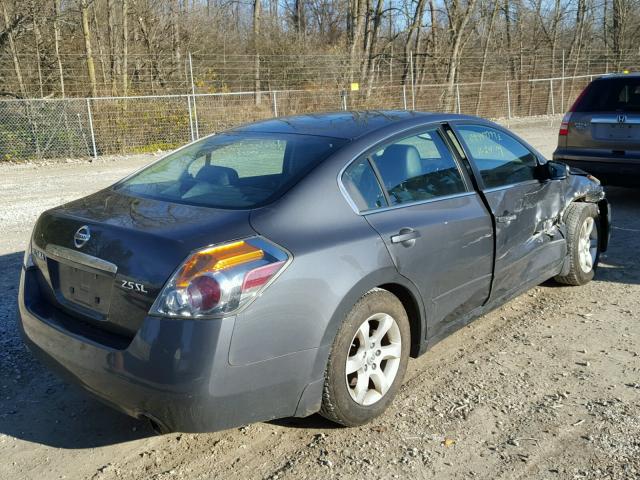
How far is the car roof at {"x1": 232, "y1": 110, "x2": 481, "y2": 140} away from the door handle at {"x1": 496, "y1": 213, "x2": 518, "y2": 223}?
715 mm

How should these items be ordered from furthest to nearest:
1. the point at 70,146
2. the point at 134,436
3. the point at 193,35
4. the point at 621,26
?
the point at 621,26, the point at 193,35, the point at 70,146, the point at 134,436

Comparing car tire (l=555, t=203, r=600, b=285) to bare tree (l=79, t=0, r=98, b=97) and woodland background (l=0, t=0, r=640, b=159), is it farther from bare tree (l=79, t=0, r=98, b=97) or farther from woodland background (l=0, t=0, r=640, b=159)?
bare tree (l=79, t=0, r=98, b=97)

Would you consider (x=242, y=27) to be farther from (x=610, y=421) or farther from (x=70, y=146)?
(x=610, y=421)

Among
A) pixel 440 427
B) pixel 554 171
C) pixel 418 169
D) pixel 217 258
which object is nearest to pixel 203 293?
pixel 217 258

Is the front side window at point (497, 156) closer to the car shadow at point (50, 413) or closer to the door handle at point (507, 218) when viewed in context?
the door handle at point (507, 218)

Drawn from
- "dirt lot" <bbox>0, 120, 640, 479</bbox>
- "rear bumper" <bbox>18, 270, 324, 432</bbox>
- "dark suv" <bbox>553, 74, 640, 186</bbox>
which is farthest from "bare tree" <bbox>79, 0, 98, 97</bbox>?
"rear bumper" <bbox>18, 270, 324, 432</bbox>

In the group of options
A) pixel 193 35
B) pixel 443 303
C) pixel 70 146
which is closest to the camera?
pixel 443 303

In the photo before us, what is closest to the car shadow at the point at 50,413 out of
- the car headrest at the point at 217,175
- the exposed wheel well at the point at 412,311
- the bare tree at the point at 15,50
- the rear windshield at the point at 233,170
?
the rear windshield at the point at 233,170

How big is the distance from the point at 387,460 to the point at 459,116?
2357 millimetres

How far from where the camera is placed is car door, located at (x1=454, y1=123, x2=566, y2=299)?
4082 mm

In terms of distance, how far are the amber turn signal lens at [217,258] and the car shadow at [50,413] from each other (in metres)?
0.85

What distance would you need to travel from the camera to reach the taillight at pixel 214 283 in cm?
259

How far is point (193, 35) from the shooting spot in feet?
78.2

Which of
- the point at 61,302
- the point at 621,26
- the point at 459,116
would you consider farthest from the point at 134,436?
the point at 621,26
